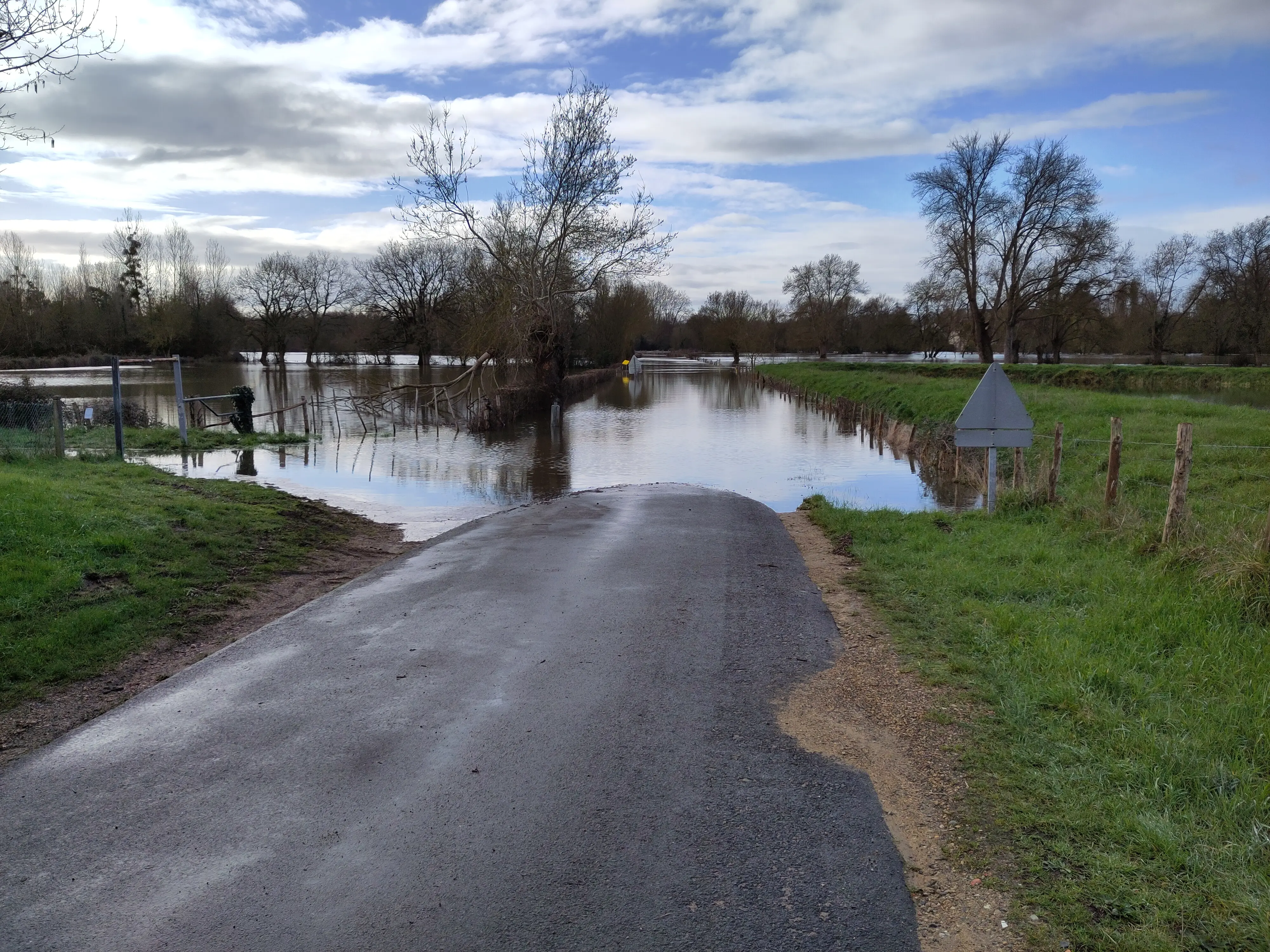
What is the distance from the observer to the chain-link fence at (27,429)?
47.1 feet

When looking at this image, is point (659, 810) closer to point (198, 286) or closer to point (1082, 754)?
point (1082, 754)

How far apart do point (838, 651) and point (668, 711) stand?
6.31 feet

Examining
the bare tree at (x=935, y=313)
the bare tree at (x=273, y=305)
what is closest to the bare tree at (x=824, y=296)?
the bare tree at (x=935, y=313)

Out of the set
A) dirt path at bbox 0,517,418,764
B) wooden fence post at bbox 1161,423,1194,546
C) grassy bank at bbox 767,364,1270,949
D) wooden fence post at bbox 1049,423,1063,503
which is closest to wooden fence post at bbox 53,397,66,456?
dirt path at bbox 0,517,418,764

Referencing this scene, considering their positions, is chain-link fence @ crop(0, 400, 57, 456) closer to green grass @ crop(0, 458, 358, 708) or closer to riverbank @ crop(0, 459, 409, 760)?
green grass @ crop(0, 458, 358, 708)

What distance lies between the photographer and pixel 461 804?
408cm

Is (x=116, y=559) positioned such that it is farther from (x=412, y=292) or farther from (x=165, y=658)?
(x=412, y=292)

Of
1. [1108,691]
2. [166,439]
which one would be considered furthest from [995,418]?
[166,439]

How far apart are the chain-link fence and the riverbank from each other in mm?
2264

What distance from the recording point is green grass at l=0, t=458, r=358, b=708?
20.8 ft

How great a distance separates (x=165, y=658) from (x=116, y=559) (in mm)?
2266

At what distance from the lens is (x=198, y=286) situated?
78.1m

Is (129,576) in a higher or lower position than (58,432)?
lower

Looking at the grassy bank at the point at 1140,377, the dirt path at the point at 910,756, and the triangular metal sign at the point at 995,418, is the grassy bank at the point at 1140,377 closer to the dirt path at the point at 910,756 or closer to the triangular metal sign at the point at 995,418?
the triangular metal sign at the point at 995,418
